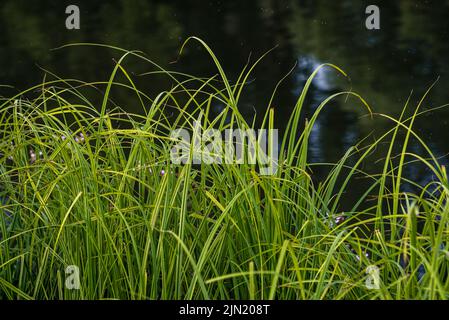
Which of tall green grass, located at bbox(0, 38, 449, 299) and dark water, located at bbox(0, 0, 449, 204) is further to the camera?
dark water, located at bbox(0, 0, 449, 204)

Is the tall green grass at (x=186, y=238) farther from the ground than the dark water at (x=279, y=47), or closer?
closer

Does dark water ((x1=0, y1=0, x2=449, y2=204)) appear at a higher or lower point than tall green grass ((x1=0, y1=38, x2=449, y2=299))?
higher

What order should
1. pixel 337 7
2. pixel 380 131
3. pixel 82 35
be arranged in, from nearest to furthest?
pixel 380 131
pixel 82 35
pixel 337 7

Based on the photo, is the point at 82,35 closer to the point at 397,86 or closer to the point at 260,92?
the point at 260,92

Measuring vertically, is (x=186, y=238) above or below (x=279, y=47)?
below

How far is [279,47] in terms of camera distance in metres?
9.50

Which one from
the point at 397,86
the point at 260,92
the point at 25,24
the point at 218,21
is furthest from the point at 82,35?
the point at 397,86

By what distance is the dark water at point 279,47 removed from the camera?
7707 millimetres

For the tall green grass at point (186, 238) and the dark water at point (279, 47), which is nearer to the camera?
the tall green grass at point (186, 238)

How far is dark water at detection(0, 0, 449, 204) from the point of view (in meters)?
7.71

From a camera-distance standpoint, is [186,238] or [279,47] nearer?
[186,238]
